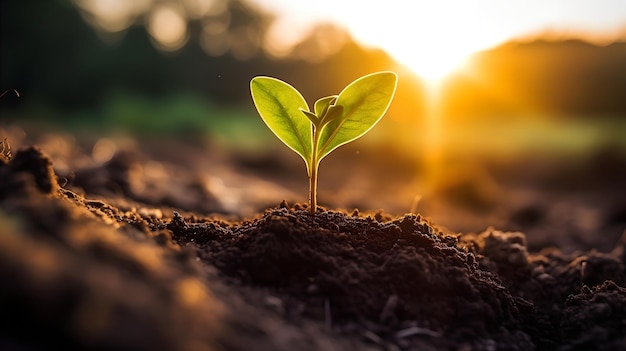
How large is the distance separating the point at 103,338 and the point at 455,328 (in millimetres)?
1211

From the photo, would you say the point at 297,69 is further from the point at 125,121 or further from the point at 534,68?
the point at 534,68

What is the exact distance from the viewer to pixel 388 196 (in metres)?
9.41

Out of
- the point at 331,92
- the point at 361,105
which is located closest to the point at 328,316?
the point at 361,105

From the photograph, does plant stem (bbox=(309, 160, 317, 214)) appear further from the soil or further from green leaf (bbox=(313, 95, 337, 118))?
green leaf (bbox=(313, 95, 337, 118))

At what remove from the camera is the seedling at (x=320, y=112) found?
239cm

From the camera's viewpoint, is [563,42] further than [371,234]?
Yes

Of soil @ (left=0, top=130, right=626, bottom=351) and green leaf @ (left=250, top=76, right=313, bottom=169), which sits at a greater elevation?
green leaf @ (left=250, top=76, right=313, bottom=169)

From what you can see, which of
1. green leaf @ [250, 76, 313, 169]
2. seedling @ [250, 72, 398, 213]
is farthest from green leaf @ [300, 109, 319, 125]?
green leaf @ [250, 76, 313, 169]

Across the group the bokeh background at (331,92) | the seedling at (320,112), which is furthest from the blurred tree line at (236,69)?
the seedling at (320,112)

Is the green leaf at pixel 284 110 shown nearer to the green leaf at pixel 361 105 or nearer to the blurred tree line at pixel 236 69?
the green leaf at pixel 361 105

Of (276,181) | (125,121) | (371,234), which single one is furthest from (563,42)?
(371,234)

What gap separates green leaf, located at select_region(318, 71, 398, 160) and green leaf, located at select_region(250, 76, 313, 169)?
8 centimetres

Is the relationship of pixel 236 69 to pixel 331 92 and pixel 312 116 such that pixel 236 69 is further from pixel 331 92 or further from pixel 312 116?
pixel 312 116

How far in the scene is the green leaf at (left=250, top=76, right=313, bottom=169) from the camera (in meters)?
2.46
